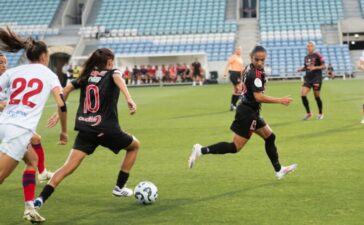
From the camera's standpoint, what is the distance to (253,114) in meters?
8.53

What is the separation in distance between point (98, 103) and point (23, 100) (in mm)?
1035

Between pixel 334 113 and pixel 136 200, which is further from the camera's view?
pixel 334 113

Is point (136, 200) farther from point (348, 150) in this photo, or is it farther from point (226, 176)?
point (348, 150)

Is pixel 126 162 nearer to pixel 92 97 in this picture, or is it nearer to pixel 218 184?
pixel 92 97

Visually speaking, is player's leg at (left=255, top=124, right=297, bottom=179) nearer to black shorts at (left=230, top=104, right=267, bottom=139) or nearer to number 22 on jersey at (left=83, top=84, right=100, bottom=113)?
black shorts at (left=230, top=104, right=267, bottom=139)

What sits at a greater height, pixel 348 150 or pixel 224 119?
pixel 224 119

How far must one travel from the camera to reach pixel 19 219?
6797 mm

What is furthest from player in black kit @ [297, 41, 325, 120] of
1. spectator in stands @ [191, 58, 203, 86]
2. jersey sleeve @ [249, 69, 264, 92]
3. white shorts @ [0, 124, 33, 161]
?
spectator in stands @ [191, 58, 203, 86]

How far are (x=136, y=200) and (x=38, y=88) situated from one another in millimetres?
2158

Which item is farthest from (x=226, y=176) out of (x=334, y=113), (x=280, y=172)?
(x=334, y=113)

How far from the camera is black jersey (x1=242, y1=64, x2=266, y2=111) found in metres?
8.30

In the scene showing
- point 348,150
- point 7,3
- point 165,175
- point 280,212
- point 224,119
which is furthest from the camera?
point 7,3

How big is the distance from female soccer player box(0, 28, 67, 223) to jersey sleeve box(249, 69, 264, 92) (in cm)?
285

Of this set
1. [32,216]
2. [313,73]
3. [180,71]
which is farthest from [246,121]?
[180,71]
